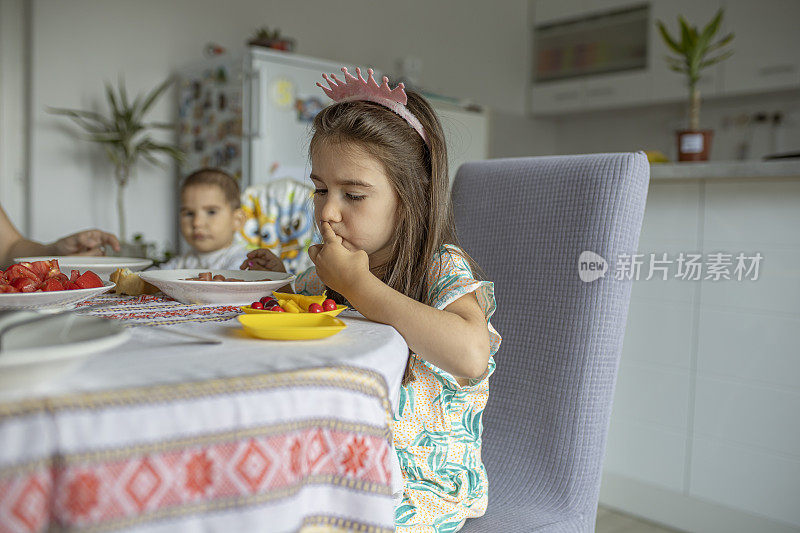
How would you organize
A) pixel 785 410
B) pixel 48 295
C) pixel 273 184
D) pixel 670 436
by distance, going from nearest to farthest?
pixel 48 295, pixel 785 410, pixel 670 436, pixel 273 184

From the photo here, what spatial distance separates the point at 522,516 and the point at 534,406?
19 cm

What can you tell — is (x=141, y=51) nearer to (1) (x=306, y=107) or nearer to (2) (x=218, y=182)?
(1) (x=306, y=107)

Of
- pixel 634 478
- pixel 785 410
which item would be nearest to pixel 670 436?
pixel 634 478

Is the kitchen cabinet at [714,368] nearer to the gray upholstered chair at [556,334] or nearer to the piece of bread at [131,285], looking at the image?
the gray upholstered chair at [556,334]

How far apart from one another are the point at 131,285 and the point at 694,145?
1.89m

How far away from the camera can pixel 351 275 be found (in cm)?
82

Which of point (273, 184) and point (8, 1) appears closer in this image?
point (273, 184)

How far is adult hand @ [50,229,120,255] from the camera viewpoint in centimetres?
150


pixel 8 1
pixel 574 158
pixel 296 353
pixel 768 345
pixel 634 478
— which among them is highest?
pixel 8 1

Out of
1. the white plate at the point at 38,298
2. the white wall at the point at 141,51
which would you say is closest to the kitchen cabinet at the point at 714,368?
the white plate at the point at 38,298

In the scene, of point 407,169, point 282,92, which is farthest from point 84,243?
point 282,92

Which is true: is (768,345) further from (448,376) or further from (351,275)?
(351,275)

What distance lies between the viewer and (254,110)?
323cm

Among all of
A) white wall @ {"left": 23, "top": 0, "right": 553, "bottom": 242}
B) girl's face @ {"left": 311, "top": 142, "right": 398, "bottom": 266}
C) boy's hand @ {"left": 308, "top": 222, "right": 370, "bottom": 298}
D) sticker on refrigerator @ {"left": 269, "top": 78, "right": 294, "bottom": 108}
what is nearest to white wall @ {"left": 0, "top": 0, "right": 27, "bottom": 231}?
white wall @ {"left": 23, "top": 0, "right": 553, "bottom": 242}
